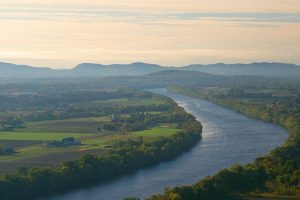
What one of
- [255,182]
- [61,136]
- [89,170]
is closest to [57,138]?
[61,136]

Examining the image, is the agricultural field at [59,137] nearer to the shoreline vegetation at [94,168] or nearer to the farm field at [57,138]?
the farm field at [57,138]

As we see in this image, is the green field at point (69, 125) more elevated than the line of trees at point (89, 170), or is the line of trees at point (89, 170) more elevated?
the green field at point (69, 125)

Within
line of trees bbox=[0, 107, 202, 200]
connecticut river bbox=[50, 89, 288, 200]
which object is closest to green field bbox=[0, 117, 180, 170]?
line of trees bbox=[0, 107, 202, 200]

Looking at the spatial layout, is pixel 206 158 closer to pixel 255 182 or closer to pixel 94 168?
pixel 94 168

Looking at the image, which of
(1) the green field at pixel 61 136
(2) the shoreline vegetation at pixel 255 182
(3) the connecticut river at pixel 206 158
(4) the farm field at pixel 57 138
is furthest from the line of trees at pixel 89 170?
(2) the shoreline vegetation at pixel 255 182

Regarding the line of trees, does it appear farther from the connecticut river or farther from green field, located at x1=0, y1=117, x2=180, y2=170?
green field, located at x1=0, y1=117, x2=180, y2=170

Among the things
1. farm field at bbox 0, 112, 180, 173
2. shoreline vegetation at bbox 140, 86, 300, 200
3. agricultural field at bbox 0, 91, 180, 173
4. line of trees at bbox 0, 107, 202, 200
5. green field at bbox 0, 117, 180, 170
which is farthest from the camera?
green field at bbox 0, 117, 180, 170
